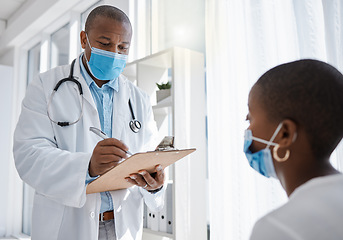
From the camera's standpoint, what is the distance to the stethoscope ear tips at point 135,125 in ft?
4.83

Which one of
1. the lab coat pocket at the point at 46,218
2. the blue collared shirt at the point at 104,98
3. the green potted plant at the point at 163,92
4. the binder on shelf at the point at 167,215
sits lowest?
the binder on shelf at the point at 167,215

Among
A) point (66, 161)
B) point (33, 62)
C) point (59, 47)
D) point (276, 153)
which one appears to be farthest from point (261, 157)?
point (33, 62)

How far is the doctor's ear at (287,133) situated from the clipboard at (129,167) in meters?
0.42

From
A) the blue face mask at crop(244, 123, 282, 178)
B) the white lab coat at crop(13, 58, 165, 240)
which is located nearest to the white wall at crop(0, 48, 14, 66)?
the white lab coat at crop(13, 58, 165, 240)

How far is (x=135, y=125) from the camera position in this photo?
4.87 feet

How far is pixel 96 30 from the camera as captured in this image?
1.47m

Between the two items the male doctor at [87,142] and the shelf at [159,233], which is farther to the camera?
the shelf at [159,233]

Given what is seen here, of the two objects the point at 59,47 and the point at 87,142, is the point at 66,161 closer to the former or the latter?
the point at 87,142

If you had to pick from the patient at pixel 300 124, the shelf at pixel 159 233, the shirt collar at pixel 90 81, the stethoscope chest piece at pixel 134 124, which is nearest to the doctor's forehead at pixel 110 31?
the shirt collar at pixel 90 81

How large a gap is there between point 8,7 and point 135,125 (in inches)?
156

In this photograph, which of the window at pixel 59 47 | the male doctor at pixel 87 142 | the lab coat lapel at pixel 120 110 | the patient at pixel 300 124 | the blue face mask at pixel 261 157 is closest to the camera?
the patient at pixel 300 124

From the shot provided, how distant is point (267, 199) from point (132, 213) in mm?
631

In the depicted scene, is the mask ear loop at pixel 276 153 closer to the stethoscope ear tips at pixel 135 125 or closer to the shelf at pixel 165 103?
the stethoscope ear tips at pixel 135 125

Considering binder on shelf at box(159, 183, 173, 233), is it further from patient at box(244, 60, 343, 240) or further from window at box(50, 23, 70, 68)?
window at box(50, 23, 70, 68)
